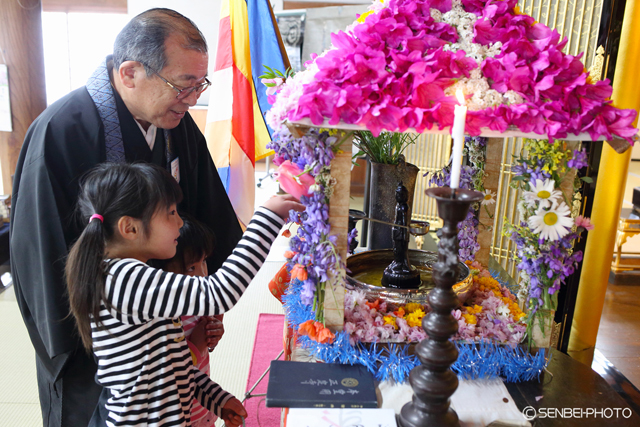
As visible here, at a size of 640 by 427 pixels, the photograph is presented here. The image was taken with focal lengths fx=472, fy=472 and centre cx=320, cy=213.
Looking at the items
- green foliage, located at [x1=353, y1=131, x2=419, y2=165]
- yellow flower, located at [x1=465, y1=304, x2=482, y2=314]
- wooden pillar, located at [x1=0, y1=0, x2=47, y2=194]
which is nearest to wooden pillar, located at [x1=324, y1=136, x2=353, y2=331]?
yellow flower, located at [x1=465, y1=304, x2=482, y2=314]

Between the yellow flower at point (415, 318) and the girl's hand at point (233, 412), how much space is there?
50 centimetres

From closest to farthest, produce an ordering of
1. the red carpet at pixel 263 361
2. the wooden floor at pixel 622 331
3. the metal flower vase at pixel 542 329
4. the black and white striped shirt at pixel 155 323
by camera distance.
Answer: the black and white striped shirt at pixel 155 323 < the metal flower vase at pixel 542 329 < the red carpet at pixel 263 361 < the wooden floor at pixel 622 331

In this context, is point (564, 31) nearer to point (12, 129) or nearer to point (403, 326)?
point (403, 326)

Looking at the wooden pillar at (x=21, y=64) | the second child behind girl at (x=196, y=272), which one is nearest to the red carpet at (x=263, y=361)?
the second child behind girl at (x=196, y=272)

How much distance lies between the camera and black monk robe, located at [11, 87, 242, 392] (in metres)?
1.14

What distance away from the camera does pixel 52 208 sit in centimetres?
114

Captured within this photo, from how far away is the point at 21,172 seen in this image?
4.00ft

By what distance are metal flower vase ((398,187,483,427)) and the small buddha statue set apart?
46 centimetres

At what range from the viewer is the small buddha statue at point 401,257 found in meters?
1.22

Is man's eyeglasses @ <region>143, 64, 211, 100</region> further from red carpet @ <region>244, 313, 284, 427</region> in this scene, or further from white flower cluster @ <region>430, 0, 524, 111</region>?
red carpet @ <region>244, 313, 284, 427</region>

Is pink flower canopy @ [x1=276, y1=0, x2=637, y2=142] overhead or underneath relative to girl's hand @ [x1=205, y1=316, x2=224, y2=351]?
overhead

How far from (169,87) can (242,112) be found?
134cm

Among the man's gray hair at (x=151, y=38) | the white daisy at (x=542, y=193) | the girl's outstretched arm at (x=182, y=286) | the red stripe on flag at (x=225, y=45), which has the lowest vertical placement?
the girl's outstretched arm at (x=182, y=286)

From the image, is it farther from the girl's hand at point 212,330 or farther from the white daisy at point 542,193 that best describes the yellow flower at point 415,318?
the girl's hand at point 212,330
